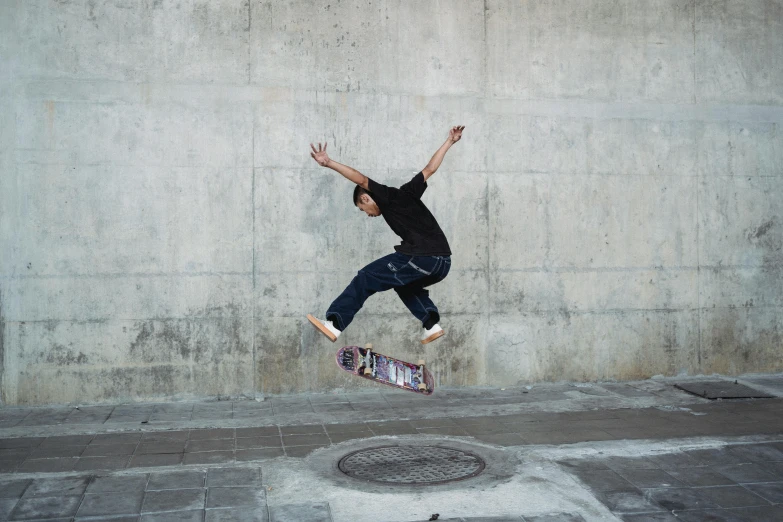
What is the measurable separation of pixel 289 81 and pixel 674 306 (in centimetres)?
543

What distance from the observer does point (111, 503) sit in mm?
4664

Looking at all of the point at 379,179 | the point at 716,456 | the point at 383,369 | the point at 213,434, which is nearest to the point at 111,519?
the point at 213,434

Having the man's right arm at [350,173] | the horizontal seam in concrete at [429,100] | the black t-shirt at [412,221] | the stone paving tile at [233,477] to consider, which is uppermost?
the horizontal seam in concrete at [429,100]

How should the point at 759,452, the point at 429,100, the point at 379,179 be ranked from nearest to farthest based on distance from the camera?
the point at 759,452 → the point at 379,179 → the point at 429,100

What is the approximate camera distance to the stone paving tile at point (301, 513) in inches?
172

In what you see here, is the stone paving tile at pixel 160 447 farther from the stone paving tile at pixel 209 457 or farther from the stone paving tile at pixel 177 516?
the stone paving tile at pixel 177 516

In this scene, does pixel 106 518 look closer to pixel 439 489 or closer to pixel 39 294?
pixel 439 489

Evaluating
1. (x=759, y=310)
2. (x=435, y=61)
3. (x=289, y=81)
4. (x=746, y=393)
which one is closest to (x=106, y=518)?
(x=289, y=81)

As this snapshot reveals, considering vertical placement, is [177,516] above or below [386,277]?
below

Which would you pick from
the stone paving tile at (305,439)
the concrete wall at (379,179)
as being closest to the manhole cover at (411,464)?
the stone paving tile at (305,439)

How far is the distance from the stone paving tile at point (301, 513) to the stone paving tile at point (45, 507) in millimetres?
1255

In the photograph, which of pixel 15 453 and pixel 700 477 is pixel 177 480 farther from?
pixel 700 477

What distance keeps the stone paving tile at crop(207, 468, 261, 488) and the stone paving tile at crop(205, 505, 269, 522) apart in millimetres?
477

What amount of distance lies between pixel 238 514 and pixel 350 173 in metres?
2.88
